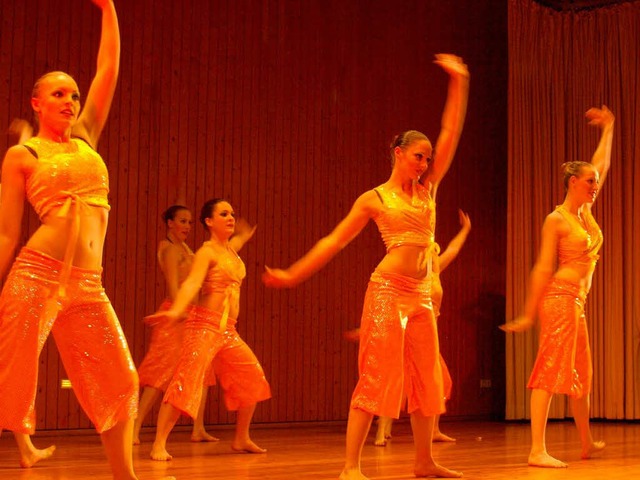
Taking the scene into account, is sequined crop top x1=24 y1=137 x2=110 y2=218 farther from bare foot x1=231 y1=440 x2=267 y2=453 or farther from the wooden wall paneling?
the wooden wall paneling

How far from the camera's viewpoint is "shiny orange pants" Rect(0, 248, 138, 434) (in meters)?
2.95

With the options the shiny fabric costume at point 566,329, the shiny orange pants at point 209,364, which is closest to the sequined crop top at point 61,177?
the shiny orange pants at point 209,364

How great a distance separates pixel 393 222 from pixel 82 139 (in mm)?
1452

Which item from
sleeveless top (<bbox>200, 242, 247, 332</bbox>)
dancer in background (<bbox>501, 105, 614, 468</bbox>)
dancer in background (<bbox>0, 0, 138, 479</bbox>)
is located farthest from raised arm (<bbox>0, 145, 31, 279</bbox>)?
dancer in background (<bbox>501, 105, 614, 468</bbox>)

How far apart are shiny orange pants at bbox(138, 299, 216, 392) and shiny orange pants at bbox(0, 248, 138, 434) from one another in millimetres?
3144

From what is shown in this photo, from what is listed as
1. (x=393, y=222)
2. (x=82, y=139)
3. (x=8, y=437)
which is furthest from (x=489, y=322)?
(x=82, y=139)

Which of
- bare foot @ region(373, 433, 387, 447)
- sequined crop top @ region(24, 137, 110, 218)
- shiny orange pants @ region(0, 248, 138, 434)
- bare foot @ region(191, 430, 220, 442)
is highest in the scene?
sequined crop top @ region(24, 137, 110, 218)

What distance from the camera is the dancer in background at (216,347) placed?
5422 mm

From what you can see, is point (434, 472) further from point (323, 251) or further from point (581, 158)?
point (581, 158)

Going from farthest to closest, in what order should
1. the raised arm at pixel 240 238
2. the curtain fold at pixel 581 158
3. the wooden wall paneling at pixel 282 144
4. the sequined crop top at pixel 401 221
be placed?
1. the curtain fold at pixel 581 158
2. the wooden wall paneling at pixel 282 144
3. the raised arm at pixel 240 238
4. the sequined crop top at pixel 401 221

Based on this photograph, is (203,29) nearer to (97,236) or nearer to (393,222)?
(393,222)

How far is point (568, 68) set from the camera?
10.2m

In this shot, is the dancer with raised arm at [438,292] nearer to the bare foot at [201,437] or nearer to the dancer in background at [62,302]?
the bare foot at [201,437]

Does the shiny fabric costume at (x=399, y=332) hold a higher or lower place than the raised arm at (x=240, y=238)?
lower
